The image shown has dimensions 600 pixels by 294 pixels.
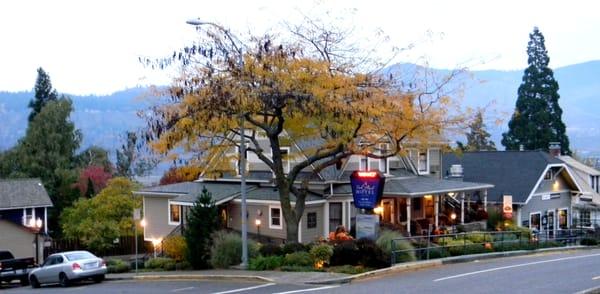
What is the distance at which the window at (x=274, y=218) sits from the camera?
39812mm

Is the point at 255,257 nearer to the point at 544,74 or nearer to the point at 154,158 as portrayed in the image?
the point at 154,158

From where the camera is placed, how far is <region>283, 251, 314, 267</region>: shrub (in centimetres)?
2647

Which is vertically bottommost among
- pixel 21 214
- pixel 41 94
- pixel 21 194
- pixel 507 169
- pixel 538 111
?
pixel 21 214

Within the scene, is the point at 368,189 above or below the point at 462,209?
above

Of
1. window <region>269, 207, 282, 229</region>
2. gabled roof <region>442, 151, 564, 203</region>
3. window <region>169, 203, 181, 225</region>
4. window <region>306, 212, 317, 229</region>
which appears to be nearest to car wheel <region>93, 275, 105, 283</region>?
window <region>269, 207, 282, 229</region>

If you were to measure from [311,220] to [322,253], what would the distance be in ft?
43.5

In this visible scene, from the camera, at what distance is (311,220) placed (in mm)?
39656

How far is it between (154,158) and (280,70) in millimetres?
7240

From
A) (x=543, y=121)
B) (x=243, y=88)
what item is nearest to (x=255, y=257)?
(x=243, y=88)

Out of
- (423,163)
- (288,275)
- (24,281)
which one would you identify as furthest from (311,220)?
(288,275)

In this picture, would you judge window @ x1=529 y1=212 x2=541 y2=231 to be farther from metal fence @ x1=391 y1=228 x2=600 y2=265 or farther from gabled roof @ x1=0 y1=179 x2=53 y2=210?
gabled roof @ x1=0 y1=179 x2=53 y2=210

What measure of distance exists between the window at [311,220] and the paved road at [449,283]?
12.0 meters

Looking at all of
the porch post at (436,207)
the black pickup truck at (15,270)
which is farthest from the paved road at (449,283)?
the porch post at (436,207)

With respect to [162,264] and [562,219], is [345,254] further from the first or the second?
[562,219]
